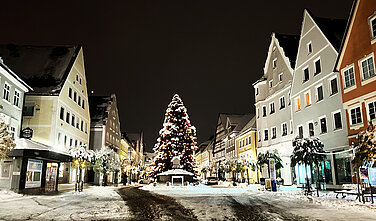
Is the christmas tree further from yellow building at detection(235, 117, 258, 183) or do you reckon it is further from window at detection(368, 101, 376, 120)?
window at detection(368, 101, 376, 120)

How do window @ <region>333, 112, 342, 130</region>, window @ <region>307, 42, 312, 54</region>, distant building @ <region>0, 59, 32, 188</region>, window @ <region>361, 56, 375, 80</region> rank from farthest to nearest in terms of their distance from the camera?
1. window @ <region>307, 42, 312, 54</region>
2. window @ <region>333, 112, 342, 130</region>
3. distant building @ <region>0, 59, 32, 188</region>
4. window @ <region>361, 56, 375, 80</region>

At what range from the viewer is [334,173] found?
2797 cm

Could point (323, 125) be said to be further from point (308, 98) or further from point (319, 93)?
point (308, 98)

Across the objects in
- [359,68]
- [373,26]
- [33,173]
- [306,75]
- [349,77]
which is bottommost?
[33,173]

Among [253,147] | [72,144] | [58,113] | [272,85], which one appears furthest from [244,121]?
[58,113]

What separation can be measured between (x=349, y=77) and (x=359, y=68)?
1419mm

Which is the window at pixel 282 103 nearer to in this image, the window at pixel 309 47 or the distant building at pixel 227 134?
the window at pixel 309 47

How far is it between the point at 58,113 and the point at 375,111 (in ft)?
98.7

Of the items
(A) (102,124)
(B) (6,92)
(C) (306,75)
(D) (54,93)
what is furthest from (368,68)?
(A) (102,124)

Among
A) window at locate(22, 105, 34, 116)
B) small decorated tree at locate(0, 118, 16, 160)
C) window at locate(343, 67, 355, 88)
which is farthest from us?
window at locate(22, 105, 34, 116)

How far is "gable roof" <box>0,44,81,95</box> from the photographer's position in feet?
118

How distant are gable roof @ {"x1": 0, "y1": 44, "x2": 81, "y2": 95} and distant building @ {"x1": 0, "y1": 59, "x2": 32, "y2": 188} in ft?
15.6

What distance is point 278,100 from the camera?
135 ft

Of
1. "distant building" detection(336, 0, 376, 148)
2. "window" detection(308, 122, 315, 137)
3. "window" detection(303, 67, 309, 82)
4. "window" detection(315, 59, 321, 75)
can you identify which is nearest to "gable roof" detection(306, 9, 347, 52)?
"window" detection(315, 59, 321, 75)
